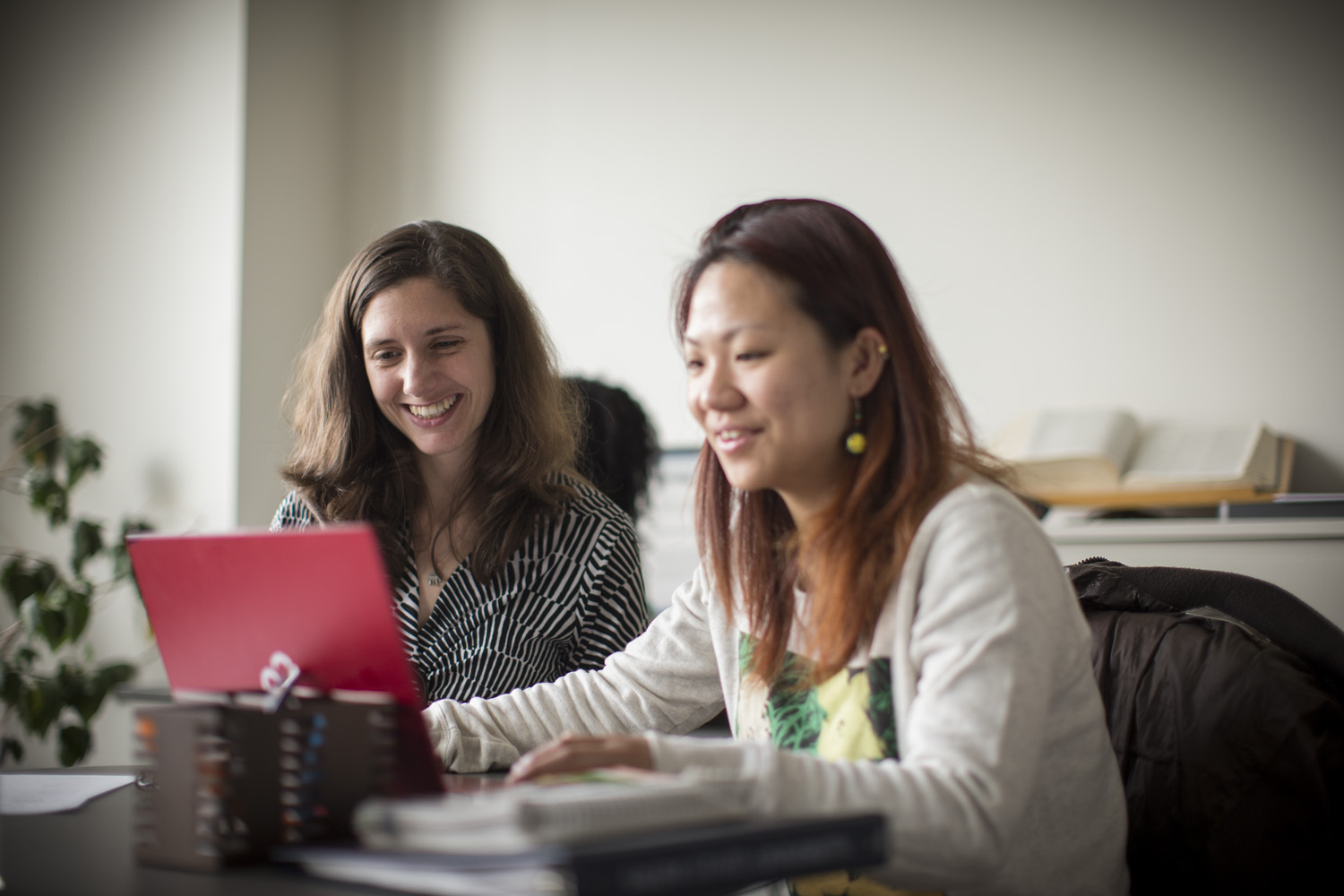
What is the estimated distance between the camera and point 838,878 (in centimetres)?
94

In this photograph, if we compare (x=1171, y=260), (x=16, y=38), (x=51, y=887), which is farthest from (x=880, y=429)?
(x=16, y=38)

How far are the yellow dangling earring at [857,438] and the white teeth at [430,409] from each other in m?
0.74

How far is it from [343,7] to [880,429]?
3.33 m

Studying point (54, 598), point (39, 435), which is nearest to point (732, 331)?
point (54, 598)

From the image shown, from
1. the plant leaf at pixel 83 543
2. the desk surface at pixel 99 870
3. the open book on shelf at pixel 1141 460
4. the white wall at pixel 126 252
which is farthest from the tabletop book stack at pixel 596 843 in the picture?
the white wall at pixel 126 252

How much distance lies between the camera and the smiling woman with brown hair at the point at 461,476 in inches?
59.8

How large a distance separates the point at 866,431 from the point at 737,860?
0.51 m

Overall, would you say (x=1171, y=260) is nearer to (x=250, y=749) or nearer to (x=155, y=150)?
(x=250, y=749)

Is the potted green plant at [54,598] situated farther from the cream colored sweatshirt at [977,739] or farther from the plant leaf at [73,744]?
the cream colored sweatshirt at [977,739]

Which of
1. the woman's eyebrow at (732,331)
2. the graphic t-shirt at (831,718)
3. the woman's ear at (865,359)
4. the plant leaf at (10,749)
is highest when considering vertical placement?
the woman's eyebrow at (732,331)

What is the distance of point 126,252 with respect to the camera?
3406mm

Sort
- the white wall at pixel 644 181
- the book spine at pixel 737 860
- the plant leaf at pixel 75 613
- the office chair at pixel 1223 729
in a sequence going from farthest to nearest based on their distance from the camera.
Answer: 1. the plant leaf at pixel 75 613
2. the white wall at pixel 644 181
3. the office chair at pixel 1223 729
4. the book spine at pixel 737 860

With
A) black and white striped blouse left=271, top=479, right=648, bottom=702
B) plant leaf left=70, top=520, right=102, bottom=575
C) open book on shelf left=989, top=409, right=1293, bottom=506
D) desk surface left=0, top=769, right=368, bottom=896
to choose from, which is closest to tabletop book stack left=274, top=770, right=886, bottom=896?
desk surface left=0, top=769, right=368, bottom=896

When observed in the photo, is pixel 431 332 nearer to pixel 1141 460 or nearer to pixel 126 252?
pixel 1141 460
